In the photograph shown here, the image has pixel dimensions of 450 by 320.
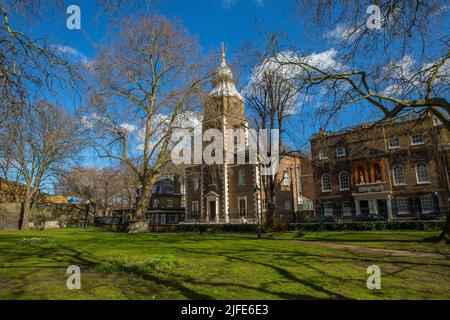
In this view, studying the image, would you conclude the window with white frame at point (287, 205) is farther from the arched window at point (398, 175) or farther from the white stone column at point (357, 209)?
the arched window at point (398, 175)

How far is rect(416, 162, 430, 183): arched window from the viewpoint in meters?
37.3

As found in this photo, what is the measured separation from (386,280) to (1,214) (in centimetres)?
4405

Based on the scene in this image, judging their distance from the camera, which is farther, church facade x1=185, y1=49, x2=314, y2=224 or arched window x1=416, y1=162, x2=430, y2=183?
church facade x1=185, y1=49, x2=314, y2=224

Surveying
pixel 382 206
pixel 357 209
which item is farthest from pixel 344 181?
pixel 382 206

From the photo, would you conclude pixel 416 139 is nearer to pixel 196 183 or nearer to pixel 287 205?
pixel 287 205

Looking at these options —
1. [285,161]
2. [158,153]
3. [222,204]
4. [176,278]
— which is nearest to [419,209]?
[285,161]

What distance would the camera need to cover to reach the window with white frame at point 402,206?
1508 inches

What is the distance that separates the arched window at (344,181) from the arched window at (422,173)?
8.04 metres

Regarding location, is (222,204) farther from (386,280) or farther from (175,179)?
(386,280)

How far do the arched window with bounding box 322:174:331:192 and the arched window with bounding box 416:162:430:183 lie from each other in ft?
34.3

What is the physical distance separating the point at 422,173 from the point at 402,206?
443 cm

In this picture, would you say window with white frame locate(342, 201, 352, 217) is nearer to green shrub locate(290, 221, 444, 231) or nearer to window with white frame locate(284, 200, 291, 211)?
window with white frame locate(284, 200, 291, 211)

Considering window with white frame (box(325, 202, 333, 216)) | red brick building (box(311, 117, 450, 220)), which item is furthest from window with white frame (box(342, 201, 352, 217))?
window with white frame (box(325, 202, 333, 216))
